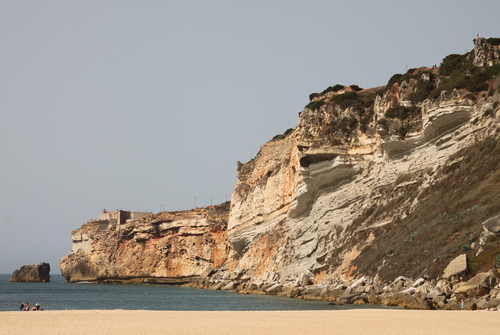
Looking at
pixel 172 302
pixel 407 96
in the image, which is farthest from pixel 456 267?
pixel 172 302

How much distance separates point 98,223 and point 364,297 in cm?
8158

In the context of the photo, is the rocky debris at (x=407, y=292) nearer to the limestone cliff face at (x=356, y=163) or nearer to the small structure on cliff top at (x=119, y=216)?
the limestone cliff face at (x=356, y=163)

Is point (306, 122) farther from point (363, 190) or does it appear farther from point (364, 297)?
point (364, 297)

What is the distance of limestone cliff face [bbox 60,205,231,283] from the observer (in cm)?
9581

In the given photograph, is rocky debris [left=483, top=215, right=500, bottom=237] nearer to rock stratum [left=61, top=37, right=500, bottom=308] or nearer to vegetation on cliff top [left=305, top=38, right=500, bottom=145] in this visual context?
rock stratum [left=61, top=37, right=500, bottom=308]

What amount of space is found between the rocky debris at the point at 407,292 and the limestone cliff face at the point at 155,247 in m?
41.0

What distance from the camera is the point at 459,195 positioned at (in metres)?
40.9

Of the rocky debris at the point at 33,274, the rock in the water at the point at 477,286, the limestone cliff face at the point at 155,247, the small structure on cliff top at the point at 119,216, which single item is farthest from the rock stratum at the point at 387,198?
the rocky debris at the point at 33,274

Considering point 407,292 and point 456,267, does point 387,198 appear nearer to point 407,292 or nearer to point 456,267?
point 407,292

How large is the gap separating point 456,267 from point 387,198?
62.9 feet

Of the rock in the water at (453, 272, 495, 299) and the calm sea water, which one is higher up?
the rock in the water at (453, 272, 495, 299)
